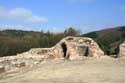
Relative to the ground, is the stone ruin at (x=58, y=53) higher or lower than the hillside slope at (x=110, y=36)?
lower

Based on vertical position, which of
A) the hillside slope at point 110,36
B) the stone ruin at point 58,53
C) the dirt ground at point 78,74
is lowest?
the dirt ground at point 78,74

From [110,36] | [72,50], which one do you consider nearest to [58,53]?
[72,50]

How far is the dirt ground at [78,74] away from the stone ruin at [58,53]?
4.06ft

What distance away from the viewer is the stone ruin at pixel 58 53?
2194 cm

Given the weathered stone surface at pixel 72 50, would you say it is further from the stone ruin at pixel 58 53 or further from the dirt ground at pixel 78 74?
the dirt ground at pixel 78 74

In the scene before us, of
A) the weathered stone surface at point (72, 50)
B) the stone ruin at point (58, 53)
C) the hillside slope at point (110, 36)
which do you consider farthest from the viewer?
the hillside slope at point (110, 36)

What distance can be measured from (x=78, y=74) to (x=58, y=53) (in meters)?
9.18

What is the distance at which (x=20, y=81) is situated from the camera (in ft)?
55.1

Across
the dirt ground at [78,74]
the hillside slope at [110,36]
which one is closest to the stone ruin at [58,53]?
the dirt ground at [78,74]

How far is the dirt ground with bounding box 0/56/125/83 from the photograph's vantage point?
16.0m

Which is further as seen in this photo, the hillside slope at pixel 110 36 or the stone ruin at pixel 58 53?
the hillside slope at pixel 110 36

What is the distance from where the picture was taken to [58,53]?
86.4ft

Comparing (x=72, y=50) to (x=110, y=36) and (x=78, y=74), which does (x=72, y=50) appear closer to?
(x=78, y=74)

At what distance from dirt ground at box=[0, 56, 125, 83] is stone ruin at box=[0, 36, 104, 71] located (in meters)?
1.24
